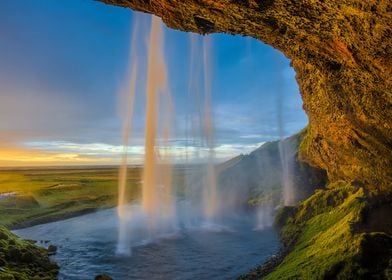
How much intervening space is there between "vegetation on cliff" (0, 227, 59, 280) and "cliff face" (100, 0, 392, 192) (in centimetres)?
1865

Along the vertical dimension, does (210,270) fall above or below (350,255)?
below

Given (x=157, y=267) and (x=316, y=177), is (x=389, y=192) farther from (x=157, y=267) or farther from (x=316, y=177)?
(x=316, y=177)

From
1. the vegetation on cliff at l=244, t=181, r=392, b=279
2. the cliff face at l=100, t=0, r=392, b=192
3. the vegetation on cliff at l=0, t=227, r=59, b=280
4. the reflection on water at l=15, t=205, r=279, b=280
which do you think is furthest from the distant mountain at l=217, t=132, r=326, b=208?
the vegetation on cliff at l=0, t=227, r=59, b=280

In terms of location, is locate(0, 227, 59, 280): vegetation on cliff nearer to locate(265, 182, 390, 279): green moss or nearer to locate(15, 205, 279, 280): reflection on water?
locate(15, 205, 279, 280): reflection on water

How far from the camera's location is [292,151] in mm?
58688

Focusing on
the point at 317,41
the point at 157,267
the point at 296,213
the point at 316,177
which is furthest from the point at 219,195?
the point at 317,41

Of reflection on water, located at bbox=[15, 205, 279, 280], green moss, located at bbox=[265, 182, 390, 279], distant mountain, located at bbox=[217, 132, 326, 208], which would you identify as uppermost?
distant mountain, located at bbox=[217, 132, 326, 208]

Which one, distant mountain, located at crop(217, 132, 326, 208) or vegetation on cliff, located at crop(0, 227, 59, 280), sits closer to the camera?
vegetation on cliff, located at crop(0, 227, 59, 280)

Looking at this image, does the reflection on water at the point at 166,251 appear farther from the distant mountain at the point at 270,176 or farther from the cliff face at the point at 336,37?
the cliff face at the point at 336,37

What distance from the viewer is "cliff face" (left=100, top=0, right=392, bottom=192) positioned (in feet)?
34.7

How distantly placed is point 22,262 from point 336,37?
24434 millimetres

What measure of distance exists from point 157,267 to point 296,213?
16.9 meters

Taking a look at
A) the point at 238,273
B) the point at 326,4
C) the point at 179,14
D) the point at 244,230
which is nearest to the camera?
the point at 326,4

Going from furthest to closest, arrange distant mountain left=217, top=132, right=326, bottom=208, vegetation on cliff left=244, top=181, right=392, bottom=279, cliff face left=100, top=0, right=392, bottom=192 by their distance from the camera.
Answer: distant mountain left=217, top=132, right=326, bottom=208
vegetation on cliff left=244, top=181, right=392, bottom=279
cliff face left=100, top=0, right=392, bottom=192
